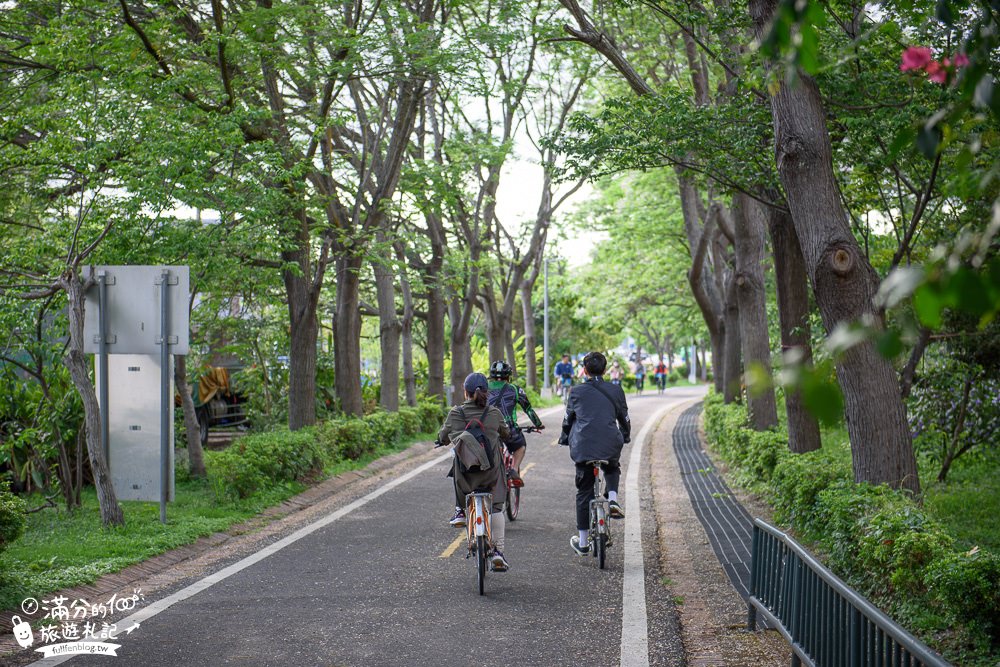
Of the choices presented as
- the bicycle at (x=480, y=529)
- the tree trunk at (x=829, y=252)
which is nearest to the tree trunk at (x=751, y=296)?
the tree trunk at (x=829, y=252)

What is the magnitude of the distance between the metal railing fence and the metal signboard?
22.7 ft

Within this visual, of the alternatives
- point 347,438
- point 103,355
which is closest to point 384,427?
point 347,438

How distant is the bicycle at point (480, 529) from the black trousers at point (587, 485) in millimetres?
1301

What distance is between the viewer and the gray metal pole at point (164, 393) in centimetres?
1123

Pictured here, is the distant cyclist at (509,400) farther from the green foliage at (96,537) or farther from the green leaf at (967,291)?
the green leaf at (967,291)

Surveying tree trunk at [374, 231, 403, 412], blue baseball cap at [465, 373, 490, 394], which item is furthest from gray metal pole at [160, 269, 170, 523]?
tree trunk at [374, 231, 403, 412]

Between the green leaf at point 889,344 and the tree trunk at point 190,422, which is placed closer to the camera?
the green leaf at point 889,344

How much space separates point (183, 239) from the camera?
13148 mm

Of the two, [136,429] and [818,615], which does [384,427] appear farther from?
[818,615]

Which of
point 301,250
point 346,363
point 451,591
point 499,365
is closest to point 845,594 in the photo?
point 451,591

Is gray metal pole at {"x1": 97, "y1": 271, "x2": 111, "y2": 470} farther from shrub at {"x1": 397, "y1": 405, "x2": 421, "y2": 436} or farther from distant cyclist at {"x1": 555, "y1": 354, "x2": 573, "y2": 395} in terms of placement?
distant cyclist at {"x1": 555, "y1": 354, "x2": 573, "y2": 395}

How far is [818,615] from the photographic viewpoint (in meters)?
5.45

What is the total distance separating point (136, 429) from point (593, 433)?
5288mm

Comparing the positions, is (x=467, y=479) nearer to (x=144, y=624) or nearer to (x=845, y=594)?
(x=144, y=624)
